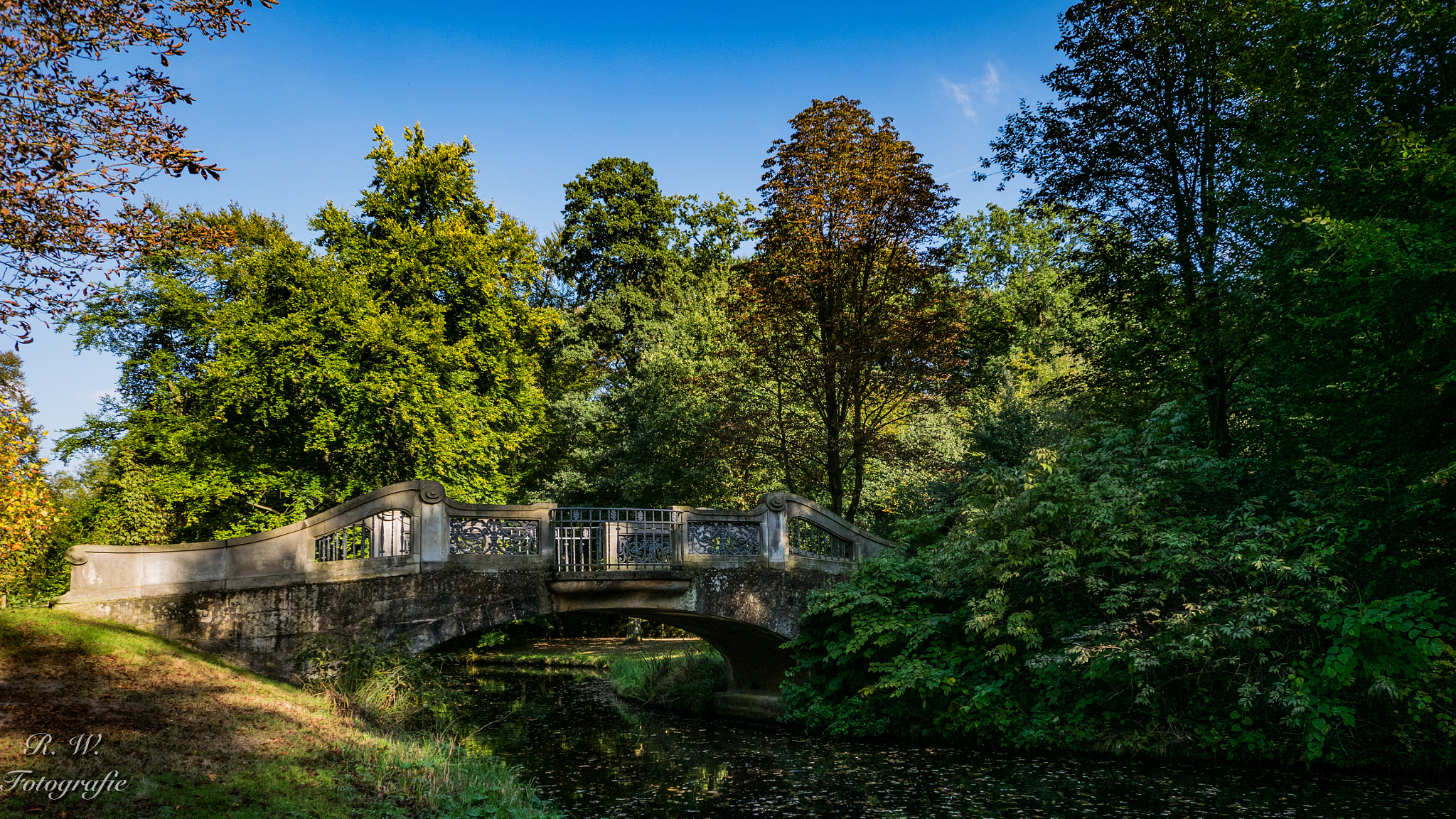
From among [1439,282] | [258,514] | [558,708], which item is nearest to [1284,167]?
[1439,282]

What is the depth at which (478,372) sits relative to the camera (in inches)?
898

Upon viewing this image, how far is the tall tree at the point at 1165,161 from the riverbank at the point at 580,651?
1330 cm

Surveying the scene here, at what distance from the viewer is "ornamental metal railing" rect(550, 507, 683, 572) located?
12641mm

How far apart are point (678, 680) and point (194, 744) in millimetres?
11734

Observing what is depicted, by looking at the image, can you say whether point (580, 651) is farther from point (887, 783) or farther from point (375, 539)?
point (887, 783)

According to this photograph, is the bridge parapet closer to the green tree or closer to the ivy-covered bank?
the ivy-covered bank

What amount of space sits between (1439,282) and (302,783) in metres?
11.5

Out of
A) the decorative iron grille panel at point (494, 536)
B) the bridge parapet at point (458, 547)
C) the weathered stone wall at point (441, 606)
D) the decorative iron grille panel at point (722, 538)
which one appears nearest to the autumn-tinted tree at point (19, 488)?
the bridge parapet at point (458, 547)

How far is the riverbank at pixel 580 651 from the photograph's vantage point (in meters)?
24.2

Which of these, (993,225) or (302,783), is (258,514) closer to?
(302,783)

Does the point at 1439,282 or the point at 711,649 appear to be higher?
the point at 1439,282

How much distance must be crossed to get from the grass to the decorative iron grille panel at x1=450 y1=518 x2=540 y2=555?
6162 millimetres

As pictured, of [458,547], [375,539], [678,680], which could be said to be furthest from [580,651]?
[375,539]
